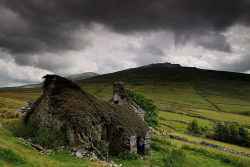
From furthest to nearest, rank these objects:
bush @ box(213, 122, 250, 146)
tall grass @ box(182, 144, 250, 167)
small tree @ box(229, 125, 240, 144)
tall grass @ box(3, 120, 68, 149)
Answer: small tree @ box(229, 125, 240, 144) → bush @ box(213, 122, 250, 146) → tall grass @ box(182, 144, 250, 167) → tall grass @ box(3, 120, 68, 149)

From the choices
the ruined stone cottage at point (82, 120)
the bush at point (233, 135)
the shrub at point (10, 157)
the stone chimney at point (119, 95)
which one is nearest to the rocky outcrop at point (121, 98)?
the stone chimney at point (119, 95)

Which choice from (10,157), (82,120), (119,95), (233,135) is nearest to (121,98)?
(119,95)

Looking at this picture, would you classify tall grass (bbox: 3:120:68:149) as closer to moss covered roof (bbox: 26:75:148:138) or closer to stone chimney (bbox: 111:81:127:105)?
moss covered roof (bbox: 26:75:148:138)

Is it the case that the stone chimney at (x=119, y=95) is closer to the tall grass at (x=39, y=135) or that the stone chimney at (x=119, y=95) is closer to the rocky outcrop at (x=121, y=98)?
the rocky outcrop at (x=121, y=98)

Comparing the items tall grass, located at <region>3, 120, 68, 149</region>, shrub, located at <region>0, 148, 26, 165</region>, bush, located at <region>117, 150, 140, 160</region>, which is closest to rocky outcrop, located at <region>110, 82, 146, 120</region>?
bush, located at <region>117, 150, 140, 160</region>

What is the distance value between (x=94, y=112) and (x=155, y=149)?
484 inches

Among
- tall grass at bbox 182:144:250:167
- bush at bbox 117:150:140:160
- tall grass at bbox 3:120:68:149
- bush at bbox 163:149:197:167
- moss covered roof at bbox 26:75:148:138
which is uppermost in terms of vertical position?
moss covered roof at bbox 26:75:148:138

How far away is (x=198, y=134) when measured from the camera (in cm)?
5181

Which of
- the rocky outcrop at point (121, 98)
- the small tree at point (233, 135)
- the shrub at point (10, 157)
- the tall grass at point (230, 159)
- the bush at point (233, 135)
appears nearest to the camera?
the shrub at point (10, 157)

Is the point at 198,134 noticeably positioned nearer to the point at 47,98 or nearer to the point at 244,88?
the point at 47,98

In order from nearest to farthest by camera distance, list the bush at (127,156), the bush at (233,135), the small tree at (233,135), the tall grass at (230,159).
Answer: the bush at (127,156), the tall grass at (230,159), the bush at (233,135), the small tree at (233,135)

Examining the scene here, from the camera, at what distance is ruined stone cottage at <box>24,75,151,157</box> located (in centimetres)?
1473

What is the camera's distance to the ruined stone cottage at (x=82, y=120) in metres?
14.7

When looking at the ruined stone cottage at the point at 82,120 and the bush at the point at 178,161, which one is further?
the bush at the point at 178,161
